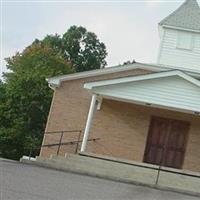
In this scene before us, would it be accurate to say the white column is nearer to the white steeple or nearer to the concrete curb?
the concrete curb

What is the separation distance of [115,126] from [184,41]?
585 centimetres

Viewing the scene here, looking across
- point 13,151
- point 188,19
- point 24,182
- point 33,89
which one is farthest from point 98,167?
point 33,89

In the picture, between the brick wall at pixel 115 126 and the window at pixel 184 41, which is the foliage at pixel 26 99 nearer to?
the brick wall at pixel 115 126

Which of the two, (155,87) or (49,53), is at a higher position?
(49,53)

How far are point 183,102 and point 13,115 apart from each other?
84.7 feet

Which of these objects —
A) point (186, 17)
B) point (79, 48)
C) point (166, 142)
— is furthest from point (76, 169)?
point (79, 48)

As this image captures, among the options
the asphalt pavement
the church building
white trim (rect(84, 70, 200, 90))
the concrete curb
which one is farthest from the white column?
the asphalt pavement

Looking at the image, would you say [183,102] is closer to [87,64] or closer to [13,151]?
[13,151]

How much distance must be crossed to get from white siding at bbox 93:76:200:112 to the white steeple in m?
4.33

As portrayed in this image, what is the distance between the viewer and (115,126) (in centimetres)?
2550

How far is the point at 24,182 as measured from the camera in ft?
42.7

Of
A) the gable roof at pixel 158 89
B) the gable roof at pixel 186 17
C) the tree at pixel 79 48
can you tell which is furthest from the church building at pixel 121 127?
the tree at pixel 79 48

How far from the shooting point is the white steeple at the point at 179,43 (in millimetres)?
27203

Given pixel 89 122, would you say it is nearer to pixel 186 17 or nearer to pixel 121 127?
pixel 121 127
